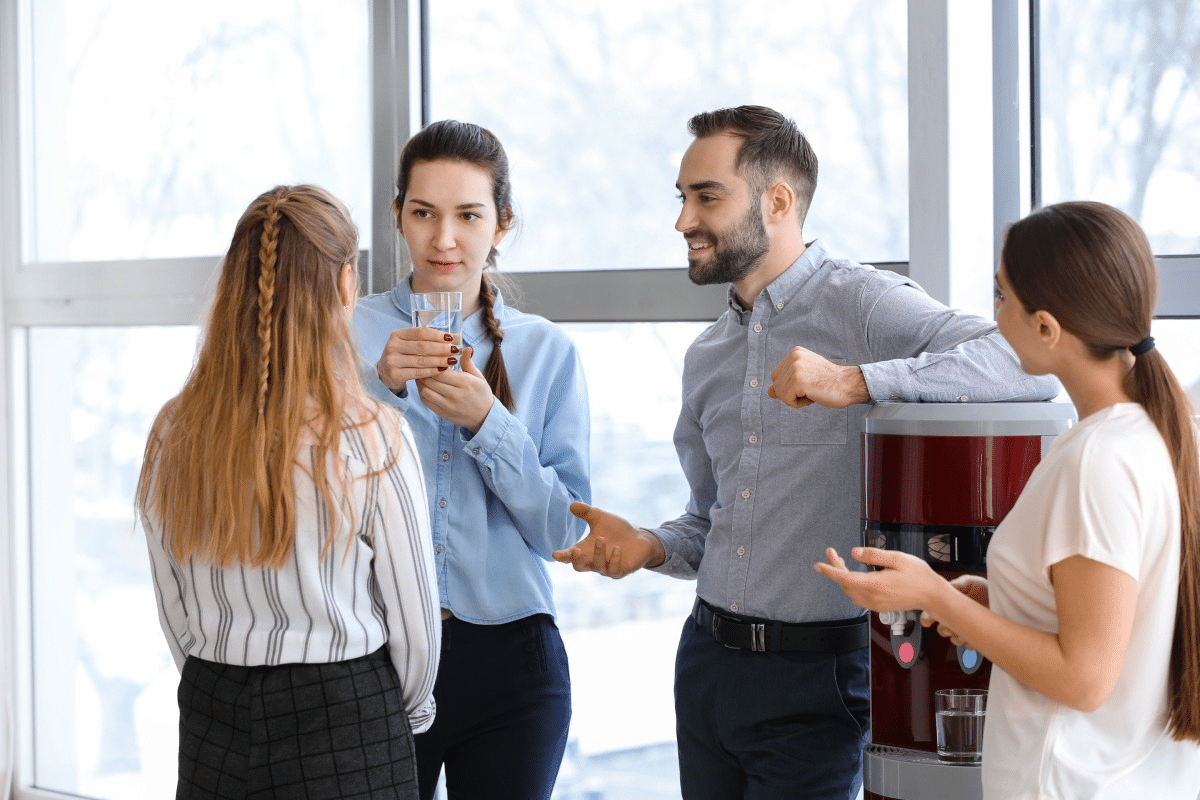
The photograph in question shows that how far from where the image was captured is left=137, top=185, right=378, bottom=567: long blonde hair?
58.9 inches

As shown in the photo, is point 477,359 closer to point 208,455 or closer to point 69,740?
point 208,455

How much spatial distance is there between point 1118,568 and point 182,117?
284 cm

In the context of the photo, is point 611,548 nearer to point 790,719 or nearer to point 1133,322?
point 790,719

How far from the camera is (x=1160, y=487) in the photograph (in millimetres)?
1203

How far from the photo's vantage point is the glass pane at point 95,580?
11.3 ft

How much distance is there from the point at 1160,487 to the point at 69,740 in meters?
3.33

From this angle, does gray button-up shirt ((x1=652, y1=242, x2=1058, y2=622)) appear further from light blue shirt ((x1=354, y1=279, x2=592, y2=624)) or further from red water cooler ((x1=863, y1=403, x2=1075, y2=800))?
light blue shirt ((x1=354, y1=279, x2=592, y2=624))

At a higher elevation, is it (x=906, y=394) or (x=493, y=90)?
(x=493, y=90)

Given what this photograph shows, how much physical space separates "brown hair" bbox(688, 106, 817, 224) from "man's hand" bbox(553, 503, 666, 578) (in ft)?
1.94

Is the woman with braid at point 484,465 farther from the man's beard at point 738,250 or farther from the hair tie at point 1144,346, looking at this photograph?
the hair tie at point 1144,346

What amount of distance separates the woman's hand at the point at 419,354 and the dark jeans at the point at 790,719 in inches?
24.9

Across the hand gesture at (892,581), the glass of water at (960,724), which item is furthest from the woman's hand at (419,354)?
the glass of water at (960,724)

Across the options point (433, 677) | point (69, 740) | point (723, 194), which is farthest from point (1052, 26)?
point (69, 740)

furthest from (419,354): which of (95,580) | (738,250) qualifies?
(95,580)
